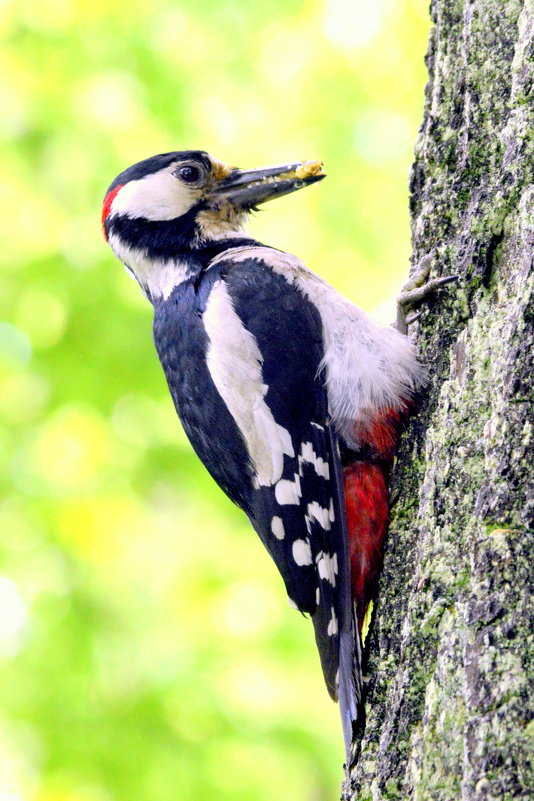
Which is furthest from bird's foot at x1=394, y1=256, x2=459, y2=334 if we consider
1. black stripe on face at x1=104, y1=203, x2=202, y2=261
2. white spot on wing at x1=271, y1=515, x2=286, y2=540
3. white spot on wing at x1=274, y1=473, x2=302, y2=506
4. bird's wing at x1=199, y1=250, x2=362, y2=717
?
black stripe on face at x1=104, y1=203, x2=202, y2=261

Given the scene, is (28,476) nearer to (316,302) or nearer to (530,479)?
(316,302)

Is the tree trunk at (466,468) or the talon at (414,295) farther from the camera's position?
the talon at (414,295)

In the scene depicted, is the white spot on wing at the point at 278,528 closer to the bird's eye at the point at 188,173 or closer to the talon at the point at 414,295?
the talon at the point at 414,295

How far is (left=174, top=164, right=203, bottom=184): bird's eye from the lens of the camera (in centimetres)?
356

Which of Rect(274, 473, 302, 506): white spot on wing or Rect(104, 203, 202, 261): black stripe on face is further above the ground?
Rect(104, 203, 202, 261): black stripe on face

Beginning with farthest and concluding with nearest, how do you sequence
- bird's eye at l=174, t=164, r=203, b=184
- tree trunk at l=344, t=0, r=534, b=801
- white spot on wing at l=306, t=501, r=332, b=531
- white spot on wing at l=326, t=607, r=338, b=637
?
bird's eye at l=174, t=164, r=203, b=184 < white spot on wing at l=306, t=501, r=332, b=531 < white spot on wing at l=326, t=607, r=338, b=637 < tree trunk at l=344, t=0, r=534, b=801

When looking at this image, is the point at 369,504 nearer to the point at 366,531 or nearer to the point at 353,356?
the point at 366,531

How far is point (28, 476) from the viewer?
5555 millimetres

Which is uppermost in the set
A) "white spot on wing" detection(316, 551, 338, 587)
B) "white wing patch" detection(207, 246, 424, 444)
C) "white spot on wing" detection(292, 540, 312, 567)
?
"white wing patch" detection(207, 246, 424, 444)

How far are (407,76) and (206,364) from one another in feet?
12.8

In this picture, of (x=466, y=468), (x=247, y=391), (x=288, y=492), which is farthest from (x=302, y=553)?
(x=466, y=468)

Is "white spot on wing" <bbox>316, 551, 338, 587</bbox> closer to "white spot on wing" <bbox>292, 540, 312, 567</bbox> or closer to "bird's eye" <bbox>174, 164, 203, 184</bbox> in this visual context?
"white spot on wing" <bbox>292, 540, 312, 567</bbox>

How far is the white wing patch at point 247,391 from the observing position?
2740 millimetres

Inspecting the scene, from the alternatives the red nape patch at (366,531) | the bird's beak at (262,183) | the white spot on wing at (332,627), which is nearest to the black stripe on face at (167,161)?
the bird's beak at (262,183)
